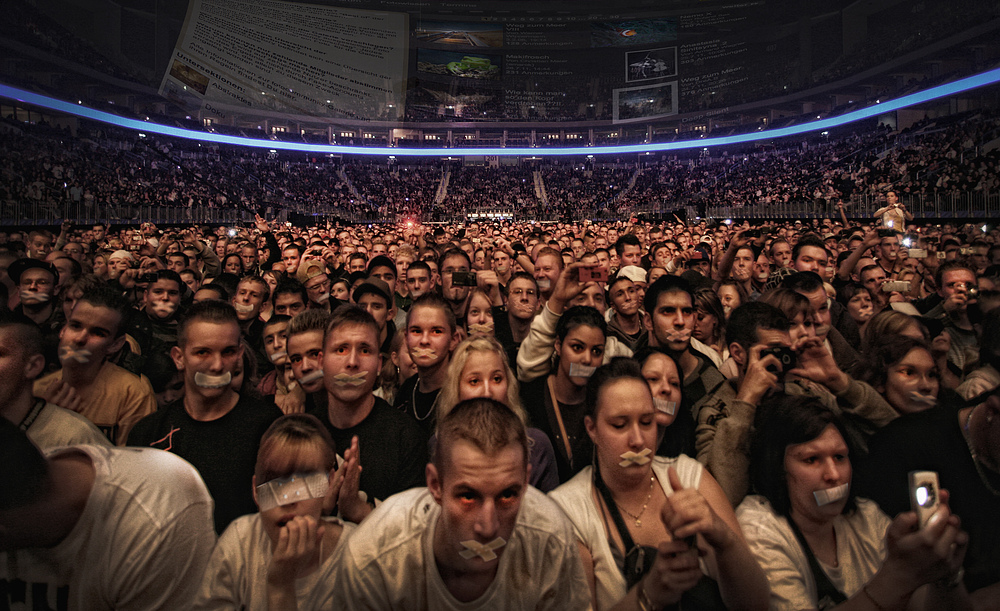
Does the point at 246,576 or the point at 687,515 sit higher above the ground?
the point at 687,515

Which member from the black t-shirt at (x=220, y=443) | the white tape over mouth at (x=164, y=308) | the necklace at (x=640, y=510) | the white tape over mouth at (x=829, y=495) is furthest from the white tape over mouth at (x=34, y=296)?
the white tape over mouth at (x=829, y=495)

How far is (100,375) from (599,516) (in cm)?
302

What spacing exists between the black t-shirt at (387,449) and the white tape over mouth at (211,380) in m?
0.51

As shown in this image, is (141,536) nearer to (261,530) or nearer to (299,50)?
(261,530)

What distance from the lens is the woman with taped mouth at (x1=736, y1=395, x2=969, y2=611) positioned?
2039 millimetres

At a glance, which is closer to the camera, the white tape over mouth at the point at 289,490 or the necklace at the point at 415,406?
the white tape over mouth at the point at 289,490

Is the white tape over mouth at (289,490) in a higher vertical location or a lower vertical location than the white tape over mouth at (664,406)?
lower

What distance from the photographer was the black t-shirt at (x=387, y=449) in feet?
8.57

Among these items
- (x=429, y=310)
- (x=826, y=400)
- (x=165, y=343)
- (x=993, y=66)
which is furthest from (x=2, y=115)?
(x=993, y=66)

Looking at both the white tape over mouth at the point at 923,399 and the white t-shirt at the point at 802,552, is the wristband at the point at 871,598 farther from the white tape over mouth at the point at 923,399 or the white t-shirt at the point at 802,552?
the white tape over mouth at the point at 923,399

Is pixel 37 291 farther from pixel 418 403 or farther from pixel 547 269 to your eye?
pixel 547 269

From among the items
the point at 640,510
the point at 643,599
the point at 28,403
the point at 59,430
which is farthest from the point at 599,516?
the point at 28,403

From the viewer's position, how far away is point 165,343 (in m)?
4.70

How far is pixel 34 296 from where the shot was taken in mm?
5016
